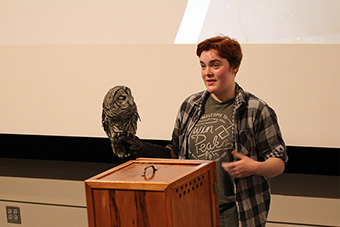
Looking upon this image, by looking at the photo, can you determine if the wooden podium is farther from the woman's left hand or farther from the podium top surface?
the woman's left hand

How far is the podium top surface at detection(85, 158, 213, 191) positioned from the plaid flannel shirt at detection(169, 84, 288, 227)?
0.30 m

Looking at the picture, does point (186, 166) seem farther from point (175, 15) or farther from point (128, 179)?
point (175, 15)

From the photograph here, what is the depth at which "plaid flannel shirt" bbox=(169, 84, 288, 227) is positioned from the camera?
1750 mm

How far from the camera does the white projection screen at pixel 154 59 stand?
2.72 meters

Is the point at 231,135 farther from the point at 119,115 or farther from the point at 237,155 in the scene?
the point at 119,115

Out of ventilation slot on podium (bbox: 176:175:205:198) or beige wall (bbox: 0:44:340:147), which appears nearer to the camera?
ventilation slot on podium (bbox: 176:175:205:198)

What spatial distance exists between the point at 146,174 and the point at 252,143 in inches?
21.6

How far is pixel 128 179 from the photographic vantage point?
1.33 metres

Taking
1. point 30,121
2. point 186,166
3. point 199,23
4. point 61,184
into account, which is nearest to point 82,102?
point 30,121

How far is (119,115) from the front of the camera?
5.37ft

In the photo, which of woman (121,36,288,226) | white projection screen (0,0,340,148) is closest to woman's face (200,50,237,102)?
woman (121,36,288,226)

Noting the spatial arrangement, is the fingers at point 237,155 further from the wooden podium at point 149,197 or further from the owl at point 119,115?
the owl at point 119,115

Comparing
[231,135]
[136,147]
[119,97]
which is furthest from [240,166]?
[119,97]

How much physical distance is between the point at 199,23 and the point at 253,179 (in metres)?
1.37
